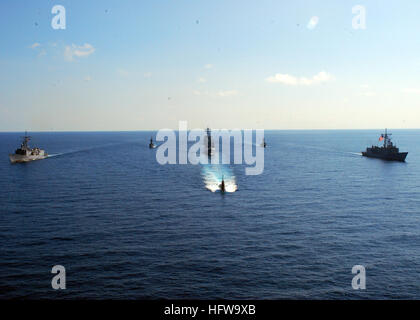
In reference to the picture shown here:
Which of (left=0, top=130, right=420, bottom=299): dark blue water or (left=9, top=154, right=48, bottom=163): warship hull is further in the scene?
(left=9, top=154, right=48, bottom=163): warship hull

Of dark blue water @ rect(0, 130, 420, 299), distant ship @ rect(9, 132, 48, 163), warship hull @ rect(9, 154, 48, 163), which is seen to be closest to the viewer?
dark blue water @ rect(0, 130, 420, 299)

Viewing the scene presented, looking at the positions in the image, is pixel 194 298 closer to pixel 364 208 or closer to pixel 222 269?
pixel 222 269

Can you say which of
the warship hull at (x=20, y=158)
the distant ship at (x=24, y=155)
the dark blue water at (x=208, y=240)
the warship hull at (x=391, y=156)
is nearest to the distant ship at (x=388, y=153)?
the warship hull at (x=391, y=156)

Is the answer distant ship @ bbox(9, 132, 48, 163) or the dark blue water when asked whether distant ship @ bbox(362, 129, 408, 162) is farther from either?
distant ship @ bbox(9, 132, 48, 163)

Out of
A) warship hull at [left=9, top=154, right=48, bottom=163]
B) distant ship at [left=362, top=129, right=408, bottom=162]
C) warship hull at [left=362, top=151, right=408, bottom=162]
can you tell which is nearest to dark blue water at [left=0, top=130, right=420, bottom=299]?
warship hull at [left=9, top=154, right=48, bottom=163]

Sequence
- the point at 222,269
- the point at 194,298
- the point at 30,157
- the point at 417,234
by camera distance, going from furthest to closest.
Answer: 1. the point at 30,157
2. the point at 417,234
3. the point at 222,269
4. the point at 194,298

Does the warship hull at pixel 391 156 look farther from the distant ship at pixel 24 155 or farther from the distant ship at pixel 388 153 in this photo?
the distant ship at pixel 24 155

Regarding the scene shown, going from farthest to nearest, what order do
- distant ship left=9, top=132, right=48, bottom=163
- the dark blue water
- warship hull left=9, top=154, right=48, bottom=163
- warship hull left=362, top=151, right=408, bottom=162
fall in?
warship hull left=362, top=151, right=408, bottom=162, distant ship left=9, top=132, right=48, bottom=163, warship hull left=9, top=154, right=48, bottom=163, the dark blue water
